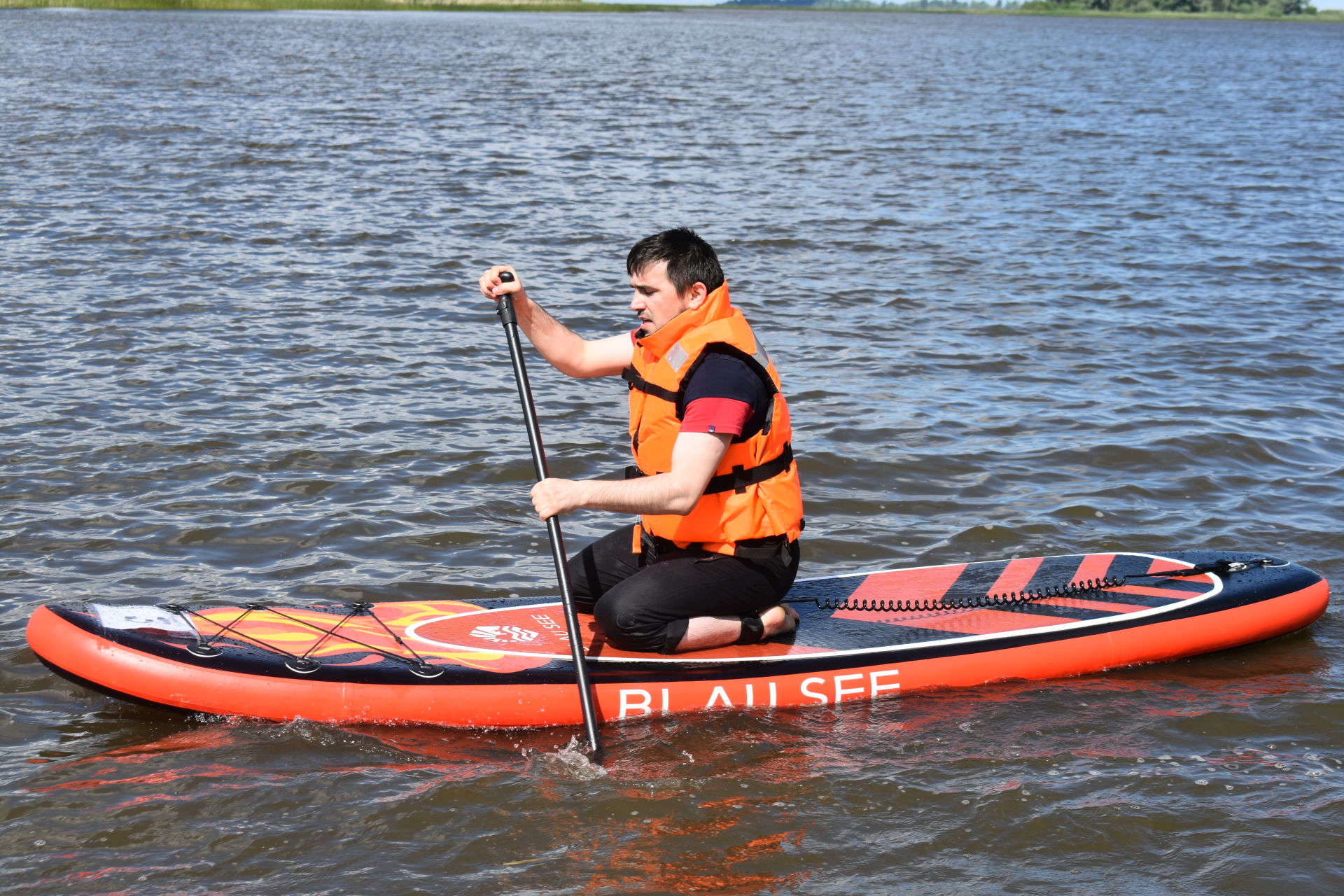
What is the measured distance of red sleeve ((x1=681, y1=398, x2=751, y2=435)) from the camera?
3.96 metres

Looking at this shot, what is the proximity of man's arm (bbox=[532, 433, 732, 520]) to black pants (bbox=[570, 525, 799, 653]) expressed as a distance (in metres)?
0.38

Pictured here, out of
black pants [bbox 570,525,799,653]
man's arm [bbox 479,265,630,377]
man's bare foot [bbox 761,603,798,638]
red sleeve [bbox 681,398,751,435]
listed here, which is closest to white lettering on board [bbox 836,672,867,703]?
man's bare foot [bbox 761,603,798,638]

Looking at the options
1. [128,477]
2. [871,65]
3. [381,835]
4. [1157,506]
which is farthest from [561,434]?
[871,65]

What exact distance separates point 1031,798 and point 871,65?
36.1 m

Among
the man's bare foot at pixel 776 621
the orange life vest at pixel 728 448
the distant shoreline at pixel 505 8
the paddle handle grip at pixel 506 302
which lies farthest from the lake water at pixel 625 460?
the distant shoreline at pixel 505 8

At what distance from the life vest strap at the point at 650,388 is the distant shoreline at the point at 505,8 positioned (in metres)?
50.3

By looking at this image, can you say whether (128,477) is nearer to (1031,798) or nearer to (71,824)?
(71,824)

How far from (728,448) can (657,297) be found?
56 cm

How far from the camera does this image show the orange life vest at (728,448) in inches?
163

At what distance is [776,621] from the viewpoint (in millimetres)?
4500

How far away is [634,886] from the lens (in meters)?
3.49

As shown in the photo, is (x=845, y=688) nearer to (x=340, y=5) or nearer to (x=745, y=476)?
(x=745, y=476)

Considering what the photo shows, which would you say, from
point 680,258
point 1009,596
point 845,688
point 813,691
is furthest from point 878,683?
point 680,258

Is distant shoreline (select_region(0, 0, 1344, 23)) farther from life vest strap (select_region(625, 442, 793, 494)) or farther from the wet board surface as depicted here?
life vest strap (select_region(625, 442, 793, 494))
